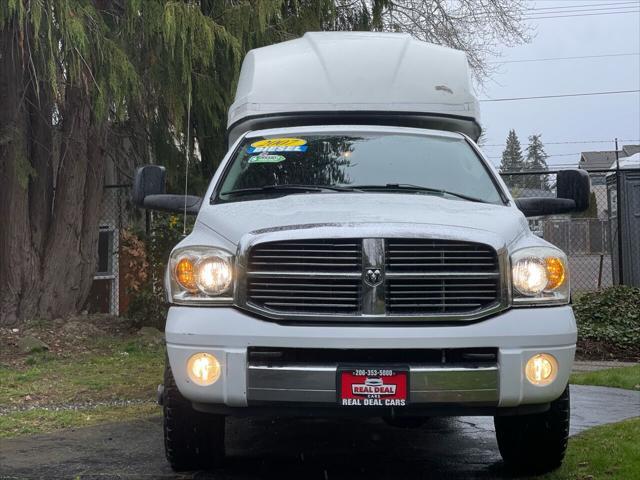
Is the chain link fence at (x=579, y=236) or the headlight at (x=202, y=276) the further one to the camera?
the chain link fence at (x=579, y=236)

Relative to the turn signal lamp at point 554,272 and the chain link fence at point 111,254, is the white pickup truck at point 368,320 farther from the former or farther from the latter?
the chain link fence at point 111,254

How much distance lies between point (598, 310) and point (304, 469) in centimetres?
722

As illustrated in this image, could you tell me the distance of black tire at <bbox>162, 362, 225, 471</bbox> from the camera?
14.2ft

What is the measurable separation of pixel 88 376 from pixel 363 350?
4.87m

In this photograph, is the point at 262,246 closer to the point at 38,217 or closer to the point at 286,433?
the point at 286,433

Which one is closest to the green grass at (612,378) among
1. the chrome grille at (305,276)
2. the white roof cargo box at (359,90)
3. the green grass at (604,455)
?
the green grass at (604,455)

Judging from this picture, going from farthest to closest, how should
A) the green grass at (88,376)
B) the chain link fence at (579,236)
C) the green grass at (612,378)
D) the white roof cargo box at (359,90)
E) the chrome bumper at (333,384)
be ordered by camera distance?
the chain link fence at (579,236)
the green grass at (612,378)
the green grass at (88,376)
the white roof cargo box at (359,90)
the chrome bumper at (333,384)

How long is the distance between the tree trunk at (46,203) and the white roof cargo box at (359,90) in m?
4.16

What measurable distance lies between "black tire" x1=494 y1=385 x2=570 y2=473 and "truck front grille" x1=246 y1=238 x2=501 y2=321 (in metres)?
0.83

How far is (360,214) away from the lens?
4.13 m

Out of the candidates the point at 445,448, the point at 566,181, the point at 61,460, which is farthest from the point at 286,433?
the point at 566,181

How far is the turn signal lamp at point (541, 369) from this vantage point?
3.89 meters

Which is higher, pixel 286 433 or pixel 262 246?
pixel 262 246

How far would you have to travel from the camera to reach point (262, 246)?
3.95 m
